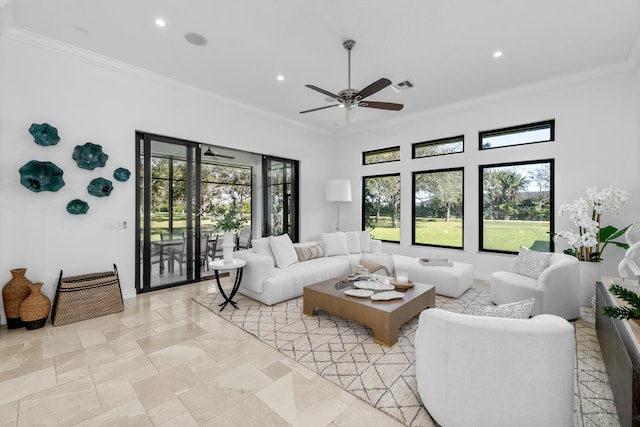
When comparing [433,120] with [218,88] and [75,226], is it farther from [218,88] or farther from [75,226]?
[75,226]

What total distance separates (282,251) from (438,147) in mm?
3704

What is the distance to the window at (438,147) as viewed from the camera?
5316 mm

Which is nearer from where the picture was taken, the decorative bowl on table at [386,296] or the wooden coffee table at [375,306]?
the wooden coffee table at [375,306]

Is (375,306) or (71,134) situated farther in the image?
(71,134)

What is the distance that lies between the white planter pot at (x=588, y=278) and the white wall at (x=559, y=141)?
49cm

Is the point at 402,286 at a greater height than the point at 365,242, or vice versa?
the point at 365,242

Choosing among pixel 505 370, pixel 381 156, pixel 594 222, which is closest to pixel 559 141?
pixel 594 222

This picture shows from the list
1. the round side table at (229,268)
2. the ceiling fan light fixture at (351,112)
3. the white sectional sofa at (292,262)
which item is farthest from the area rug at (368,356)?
the ceiling fan light fixture at (351,112)

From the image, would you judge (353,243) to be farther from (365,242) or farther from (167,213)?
(167,213)

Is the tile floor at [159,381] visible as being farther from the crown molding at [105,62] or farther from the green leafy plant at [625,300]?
the crown molding at [105,62]

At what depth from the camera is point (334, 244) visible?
537 centimetres

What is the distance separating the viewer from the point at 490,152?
489 cm

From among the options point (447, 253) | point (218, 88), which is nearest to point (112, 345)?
point (218, 88)

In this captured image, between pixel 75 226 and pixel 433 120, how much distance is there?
19.7 feet
